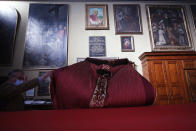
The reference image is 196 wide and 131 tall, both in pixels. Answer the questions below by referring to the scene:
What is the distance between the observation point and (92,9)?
3.44 meters

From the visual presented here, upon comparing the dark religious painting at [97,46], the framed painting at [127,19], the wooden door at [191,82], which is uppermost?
the framed painting at [127,19]

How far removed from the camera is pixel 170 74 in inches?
103

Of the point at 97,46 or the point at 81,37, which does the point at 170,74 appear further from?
the point at 81,37

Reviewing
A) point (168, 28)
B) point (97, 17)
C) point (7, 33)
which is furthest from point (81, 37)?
point (168, 28)

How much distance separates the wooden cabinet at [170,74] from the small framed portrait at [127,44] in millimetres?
535

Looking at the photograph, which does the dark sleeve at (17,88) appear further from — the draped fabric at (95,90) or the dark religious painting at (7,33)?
the dark religious painting at (7,33)

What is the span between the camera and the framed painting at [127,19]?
3322 millimetres

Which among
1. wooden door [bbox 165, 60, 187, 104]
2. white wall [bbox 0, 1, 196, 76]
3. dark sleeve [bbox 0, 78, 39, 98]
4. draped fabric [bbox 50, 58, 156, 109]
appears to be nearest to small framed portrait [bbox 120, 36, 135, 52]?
white wall [bbox 0, 1, 196, 76]

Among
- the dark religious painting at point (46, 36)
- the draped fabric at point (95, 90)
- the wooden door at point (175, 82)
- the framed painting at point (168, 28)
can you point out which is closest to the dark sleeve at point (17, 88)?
the draped fabric at point (95, 90)

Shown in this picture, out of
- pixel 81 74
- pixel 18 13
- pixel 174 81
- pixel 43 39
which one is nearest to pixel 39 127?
pixel 81 74

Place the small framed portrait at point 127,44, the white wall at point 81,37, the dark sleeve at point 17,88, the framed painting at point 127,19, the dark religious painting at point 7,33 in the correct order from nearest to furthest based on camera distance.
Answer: the dark sleeve at point 17,88, the dark religious painting at point 7,33, the white wall at point 81,37, the small framed portrait at point 127,44, the framed painting at point 127,19

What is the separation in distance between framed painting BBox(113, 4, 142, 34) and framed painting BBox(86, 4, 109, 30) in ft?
0.97

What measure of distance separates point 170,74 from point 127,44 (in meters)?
1.28

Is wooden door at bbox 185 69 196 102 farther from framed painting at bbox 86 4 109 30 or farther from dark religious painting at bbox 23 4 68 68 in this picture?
dark religious painting at bbox 23 4 68 68
